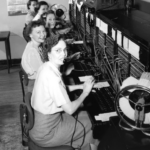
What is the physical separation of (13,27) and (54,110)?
350 cm

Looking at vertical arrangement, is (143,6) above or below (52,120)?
above

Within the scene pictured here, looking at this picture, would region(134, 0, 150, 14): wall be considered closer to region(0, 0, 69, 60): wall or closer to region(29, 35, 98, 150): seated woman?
region(29, 35, 98, 150): seated woman

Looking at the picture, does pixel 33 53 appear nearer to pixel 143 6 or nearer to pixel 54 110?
pixel 54 110

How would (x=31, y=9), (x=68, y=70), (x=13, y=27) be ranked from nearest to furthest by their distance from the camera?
(x=68, y=70)
(x=31, y=9)
(x=13, y=27)

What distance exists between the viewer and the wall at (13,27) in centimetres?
479

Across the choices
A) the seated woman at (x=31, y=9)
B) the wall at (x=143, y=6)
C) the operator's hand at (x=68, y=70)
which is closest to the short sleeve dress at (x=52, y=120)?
the operator's hand at (x=68, y=70)

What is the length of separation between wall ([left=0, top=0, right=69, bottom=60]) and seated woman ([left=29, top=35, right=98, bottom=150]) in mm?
3321

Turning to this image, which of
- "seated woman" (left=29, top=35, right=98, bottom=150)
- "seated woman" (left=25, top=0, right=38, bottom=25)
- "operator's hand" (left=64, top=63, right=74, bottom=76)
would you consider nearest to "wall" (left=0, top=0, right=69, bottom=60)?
"seated woman" (left=25, top=0, right=38, bottom=25)

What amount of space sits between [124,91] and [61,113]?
72 cm

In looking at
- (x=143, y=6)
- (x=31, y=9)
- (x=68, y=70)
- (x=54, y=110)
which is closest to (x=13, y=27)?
(x=31, y=9)

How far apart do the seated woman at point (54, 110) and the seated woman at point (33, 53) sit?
836 mm

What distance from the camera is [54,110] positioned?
5.81ft

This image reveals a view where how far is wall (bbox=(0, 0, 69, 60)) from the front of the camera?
4785 millimetres

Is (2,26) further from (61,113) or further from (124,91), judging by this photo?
(124,91)
